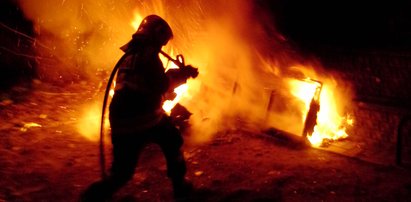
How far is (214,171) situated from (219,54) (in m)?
3.83

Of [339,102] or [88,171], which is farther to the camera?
[339,102]

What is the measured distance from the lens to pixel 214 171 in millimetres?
5523

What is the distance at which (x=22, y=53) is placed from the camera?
10586 millimetres

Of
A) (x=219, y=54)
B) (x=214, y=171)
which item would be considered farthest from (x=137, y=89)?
(x=219, y=54)

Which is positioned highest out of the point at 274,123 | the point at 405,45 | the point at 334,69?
the point at 405,45

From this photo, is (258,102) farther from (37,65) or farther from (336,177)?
A: (37,65)

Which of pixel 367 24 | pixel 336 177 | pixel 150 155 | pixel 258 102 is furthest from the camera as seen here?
pixel 258 102

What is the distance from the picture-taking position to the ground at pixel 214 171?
189 inches

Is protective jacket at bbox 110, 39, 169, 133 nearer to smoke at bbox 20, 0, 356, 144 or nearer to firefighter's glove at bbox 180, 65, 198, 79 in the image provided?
firefighter's glove at bbox 180, 65, 198, 79

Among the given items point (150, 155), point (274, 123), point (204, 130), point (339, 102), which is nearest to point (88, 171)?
point (150, 155)

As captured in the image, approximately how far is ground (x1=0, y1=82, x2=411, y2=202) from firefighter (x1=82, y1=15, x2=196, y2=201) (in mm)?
952

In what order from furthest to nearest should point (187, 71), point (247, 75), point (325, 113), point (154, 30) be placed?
point (247, 75), point (325, 113), point (187, 71), point (154, 30)

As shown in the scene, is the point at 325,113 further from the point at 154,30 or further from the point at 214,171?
the point at 154,30

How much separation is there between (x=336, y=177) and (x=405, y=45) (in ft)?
9.12
